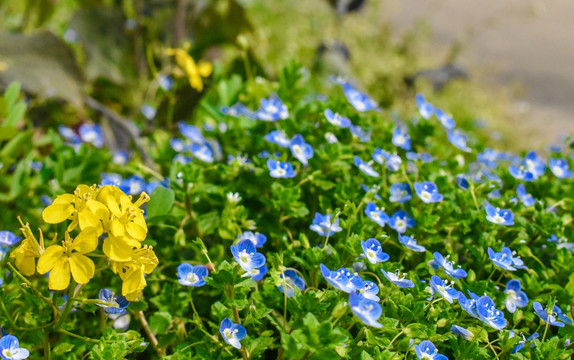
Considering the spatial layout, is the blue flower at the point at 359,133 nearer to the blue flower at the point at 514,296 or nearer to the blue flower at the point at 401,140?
the blue flower at the point at 401,140

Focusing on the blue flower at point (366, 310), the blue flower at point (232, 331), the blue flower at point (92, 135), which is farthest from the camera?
the blue flower at point (92, 135)

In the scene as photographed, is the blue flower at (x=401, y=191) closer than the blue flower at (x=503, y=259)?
No

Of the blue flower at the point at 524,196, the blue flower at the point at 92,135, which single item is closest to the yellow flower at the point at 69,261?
the blue flower at the point at 524,196

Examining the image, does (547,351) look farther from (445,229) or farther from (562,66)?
(562,66)

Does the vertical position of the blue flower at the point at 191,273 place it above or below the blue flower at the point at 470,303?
below

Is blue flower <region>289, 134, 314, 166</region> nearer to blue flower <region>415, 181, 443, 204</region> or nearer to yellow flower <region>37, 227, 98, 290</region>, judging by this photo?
blue flower <region>415, 181, 443, 204</region>

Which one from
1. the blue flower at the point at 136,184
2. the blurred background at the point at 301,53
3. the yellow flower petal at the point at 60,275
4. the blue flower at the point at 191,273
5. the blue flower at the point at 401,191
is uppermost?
the yellow flower petal at the point at 60,275

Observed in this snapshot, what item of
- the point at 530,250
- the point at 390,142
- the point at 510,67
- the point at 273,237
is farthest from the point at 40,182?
the point at 510,67

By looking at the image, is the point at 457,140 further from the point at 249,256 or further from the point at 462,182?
the point at 249,256
